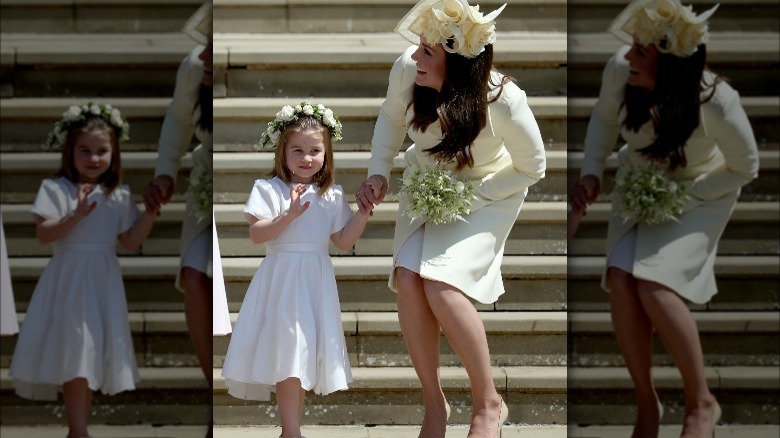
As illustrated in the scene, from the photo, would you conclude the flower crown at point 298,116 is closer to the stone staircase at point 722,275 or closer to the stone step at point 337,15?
Result: the stone step at point 337,15

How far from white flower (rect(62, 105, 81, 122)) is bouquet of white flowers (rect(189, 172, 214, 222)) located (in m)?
0.07

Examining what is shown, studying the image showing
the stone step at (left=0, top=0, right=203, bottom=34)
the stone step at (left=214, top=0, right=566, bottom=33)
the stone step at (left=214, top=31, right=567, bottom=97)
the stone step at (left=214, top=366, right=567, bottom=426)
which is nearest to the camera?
the stone step at (left=0, top=0, right=203, bottom=34)

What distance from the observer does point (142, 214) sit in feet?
1.77

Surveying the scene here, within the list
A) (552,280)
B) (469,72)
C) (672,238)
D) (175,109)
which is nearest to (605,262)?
(672,238)

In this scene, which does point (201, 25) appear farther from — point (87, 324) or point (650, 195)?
point (650, 195)

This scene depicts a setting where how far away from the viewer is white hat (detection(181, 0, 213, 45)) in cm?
50

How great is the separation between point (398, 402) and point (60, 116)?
396cm

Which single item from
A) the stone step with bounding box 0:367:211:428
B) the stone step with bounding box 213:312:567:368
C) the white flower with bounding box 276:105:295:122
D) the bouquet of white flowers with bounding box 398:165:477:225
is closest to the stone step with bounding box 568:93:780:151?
the stone step with bounding box 0:367:211:428

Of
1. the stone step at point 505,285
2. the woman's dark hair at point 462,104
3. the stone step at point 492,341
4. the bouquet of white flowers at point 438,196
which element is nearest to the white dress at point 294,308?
the bouquet of white flowers at point 438,196

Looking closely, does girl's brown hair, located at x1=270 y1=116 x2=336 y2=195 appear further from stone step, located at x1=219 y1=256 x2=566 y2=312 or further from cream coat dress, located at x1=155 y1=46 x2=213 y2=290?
cream coat dress, located at x1=155 y1=46 x2=213 y2=290

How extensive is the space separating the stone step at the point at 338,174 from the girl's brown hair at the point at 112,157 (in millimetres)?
4185

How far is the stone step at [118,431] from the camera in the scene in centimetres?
50

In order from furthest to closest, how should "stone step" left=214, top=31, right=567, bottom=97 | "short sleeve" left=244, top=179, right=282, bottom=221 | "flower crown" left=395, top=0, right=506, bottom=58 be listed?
"stone step" left=214, top=31, right=567, bottom=97, "short sleeve" left=244, top=179, right=282, bottom=221, "flower crown" left=395, top=0, right=506, bottom=58

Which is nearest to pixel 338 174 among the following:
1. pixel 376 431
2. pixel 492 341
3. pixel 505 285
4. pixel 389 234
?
pixel 389 234
